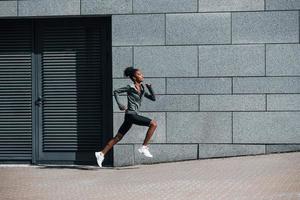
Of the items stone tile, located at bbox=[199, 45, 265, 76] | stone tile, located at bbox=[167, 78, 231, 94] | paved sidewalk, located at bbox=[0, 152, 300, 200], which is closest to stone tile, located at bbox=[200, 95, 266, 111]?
stone tile, located at bbox=[167, 78, 231, 94]

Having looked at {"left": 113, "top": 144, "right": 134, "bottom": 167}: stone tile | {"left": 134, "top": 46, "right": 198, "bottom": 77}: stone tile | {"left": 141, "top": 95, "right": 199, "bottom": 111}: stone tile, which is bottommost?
{"left": 113, "top": 144, "right": 134, "bottom": 167}: stone tile

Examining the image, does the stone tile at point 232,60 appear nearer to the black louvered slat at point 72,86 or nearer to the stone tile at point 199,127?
the stone tile at point 199,127

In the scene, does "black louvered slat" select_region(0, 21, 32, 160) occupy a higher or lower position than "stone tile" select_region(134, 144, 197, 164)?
higher

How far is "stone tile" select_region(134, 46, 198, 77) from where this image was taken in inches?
571

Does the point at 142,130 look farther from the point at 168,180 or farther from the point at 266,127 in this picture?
the point at 168,180

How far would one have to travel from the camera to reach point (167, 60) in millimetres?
14562

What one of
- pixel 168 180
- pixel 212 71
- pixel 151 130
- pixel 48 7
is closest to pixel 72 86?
pixel 48 7

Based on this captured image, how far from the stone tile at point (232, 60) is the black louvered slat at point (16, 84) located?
3842mm

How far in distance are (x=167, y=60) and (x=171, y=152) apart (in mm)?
1863

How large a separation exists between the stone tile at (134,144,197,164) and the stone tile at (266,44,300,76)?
7.19 ft

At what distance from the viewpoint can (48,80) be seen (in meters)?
15.4

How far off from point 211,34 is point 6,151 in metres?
5.14

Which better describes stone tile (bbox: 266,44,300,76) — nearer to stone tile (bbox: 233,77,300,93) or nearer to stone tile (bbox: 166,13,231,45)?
stone tile (bbox: 233,77,300,93)

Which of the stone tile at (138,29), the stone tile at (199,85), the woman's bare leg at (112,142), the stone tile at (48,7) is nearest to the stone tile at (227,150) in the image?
the stone tile at (199,85)
